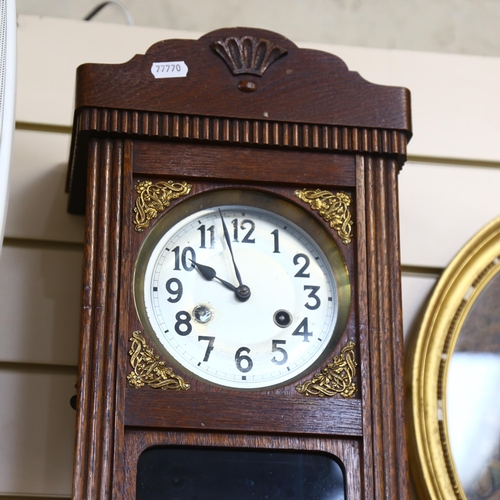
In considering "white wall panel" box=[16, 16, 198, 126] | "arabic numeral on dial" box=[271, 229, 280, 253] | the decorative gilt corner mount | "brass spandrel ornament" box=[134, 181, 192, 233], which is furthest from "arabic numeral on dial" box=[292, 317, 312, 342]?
"white wall panel" box=[16, 16, 198, 126]

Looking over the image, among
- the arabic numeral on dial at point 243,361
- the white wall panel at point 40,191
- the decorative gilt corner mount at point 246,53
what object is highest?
the decorative gilt corner mount at point 246,53

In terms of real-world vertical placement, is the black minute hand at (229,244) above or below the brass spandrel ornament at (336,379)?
above

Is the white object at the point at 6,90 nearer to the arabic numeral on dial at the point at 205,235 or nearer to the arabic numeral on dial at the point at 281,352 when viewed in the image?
the arabic numeral on dial at the point at 205,235

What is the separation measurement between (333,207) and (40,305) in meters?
0.47

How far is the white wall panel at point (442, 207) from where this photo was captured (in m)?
1.52

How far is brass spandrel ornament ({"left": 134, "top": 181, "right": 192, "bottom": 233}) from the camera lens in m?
1.15

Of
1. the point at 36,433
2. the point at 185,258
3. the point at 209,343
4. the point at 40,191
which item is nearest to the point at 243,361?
the point at 209,343

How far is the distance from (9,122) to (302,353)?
0.43m

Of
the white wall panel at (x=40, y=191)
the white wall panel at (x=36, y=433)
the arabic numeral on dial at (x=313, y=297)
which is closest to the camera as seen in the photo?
the arabic numeral on dial at (x=313, y=297)

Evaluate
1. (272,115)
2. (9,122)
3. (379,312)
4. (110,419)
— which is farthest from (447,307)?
(9,122)

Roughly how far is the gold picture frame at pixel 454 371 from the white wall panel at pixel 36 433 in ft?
1.61

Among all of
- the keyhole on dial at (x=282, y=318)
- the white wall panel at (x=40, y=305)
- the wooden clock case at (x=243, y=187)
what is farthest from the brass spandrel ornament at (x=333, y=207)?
the white wall panel at (x=40, y=305)

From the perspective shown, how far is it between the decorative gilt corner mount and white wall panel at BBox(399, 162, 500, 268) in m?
0.42

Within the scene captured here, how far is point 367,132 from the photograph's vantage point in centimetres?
121
